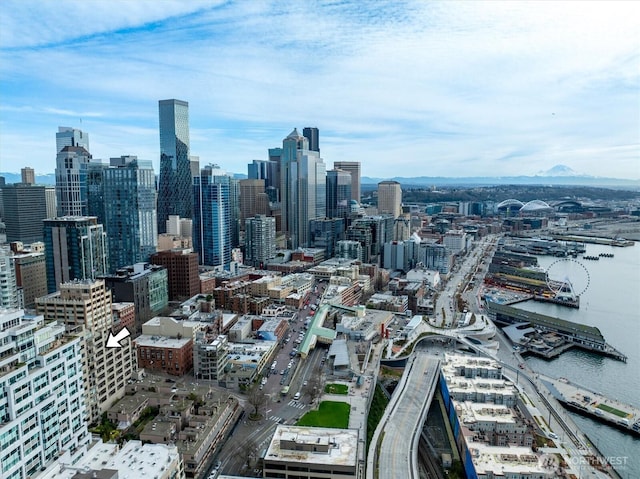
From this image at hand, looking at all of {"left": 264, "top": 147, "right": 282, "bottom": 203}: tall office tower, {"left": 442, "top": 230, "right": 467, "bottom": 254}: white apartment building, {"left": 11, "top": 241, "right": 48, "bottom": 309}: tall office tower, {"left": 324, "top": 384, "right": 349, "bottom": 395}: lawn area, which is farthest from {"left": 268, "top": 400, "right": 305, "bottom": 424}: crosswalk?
{"left": 264, "top": 147, "right": 282, "bottom": 203}: tall office tower

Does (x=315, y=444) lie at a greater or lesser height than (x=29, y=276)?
lesser

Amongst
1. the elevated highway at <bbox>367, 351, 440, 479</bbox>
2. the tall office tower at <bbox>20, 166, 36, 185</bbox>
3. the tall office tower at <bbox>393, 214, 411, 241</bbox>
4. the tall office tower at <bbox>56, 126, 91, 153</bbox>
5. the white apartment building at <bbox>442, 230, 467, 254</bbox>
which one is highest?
the tall office tower at <bbox>56, 126, 91, 153</bbox>

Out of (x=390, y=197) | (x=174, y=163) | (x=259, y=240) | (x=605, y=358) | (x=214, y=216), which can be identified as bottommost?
(x=605, y=358)

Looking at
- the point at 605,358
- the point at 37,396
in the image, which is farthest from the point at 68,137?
the point at 605,358

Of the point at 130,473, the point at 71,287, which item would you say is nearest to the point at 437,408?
the point at 130,473

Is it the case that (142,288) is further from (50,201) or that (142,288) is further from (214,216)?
(50,201)

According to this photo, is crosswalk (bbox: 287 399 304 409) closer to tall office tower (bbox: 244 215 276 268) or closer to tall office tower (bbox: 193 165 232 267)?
tall office tower (bbox: 193 165 232 267)
